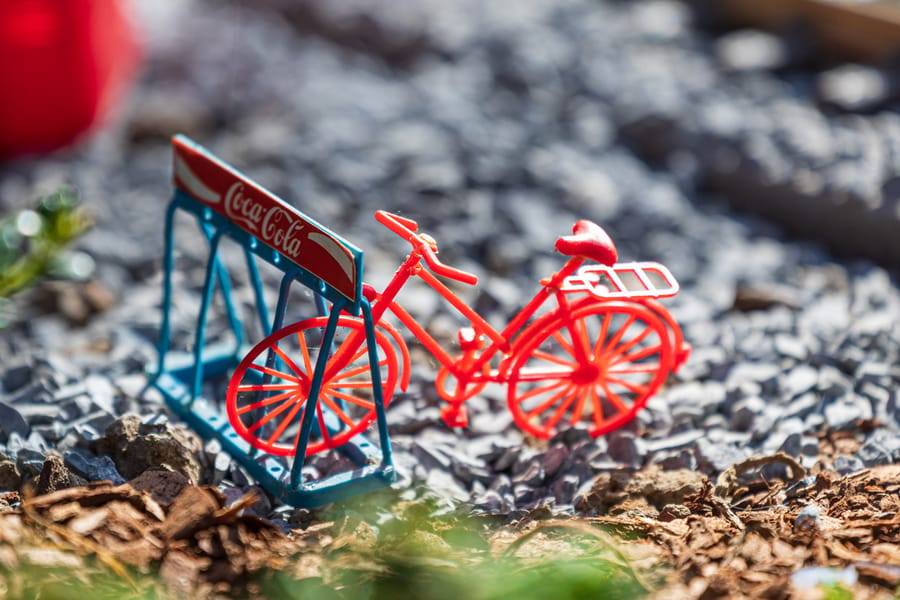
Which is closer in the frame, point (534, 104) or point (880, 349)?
point (880, 349)

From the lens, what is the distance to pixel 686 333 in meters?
3.48

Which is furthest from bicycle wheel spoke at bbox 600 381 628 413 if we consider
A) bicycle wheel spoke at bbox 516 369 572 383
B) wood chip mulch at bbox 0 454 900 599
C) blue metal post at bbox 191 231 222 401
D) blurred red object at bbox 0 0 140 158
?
blurred red object at bbox 0 0 140 158

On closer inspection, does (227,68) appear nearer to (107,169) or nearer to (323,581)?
(107,169)

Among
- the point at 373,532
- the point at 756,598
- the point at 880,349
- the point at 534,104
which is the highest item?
the point at 534,104

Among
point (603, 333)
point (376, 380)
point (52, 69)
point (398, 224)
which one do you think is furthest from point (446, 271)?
point (52, 69)

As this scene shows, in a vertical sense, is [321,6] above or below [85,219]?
above

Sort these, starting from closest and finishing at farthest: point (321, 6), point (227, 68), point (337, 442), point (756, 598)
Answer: point (756, 598)
point (337, 442)
point (227, 68)
point (321, 6)

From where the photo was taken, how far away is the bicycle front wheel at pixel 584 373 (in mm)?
2676

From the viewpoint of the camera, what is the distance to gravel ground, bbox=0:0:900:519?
9.38 ft

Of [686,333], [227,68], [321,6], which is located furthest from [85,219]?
[321,6]

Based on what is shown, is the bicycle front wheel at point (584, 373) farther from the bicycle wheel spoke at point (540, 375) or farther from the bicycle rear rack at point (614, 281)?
the bicycle rear rack at point (614, 281)

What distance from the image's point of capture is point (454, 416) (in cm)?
277

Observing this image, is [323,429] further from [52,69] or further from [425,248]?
[52,69]

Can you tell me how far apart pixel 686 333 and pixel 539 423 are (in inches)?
29.2
